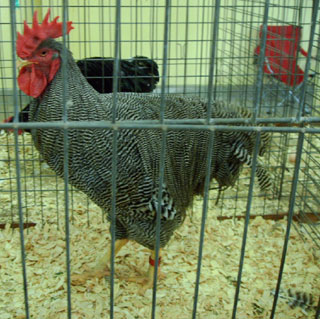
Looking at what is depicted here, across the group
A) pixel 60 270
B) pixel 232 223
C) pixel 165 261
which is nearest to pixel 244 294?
pixel 165 261

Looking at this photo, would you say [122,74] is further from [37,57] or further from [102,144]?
[102,144]

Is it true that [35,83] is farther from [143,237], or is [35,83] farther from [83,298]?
[83,298]

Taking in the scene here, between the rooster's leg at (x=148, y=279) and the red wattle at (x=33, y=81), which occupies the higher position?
the red wattle at (x=33, y=81)

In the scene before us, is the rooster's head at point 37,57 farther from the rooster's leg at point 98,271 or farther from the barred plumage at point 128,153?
the rooster's leg at point 98,271

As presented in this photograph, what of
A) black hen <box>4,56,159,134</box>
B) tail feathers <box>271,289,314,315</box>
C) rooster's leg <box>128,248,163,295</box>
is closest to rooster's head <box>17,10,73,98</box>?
rooster's leg <box>128,248,163,295</box>

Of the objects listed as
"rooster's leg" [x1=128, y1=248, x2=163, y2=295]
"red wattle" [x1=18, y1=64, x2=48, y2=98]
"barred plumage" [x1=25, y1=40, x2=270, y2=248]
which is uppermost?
"red wattle" [x1=18, y1=64, x2=48, y2=98]

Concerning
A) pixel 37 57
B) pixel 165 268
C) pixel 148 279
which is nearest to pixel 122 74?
pixel 37 57

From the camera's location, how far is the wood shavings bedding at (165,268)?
8.45 feet

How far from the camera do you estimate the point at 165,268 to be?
9.71 ft

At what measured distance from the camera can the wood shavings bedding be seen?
8.45 feet

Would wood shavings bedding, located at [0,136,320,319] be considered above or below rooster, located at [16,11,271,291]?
below

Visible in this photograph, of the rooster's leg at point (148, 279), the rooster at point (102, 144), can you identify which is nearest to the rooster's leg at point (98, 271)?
the rooster's leg at point (148, 279)

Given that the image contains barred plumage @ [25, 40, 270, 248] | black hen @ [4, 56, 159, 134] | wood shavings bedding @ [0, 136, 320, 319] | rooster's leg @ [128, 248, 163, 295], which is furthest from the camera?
black hen @ [4, 56, 159, 134]

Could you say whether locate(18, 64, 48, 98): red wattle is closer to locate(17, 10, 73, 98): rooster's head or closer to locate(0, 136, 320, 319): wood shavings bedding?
locate(17, 10, 73, 98): rooster's head
